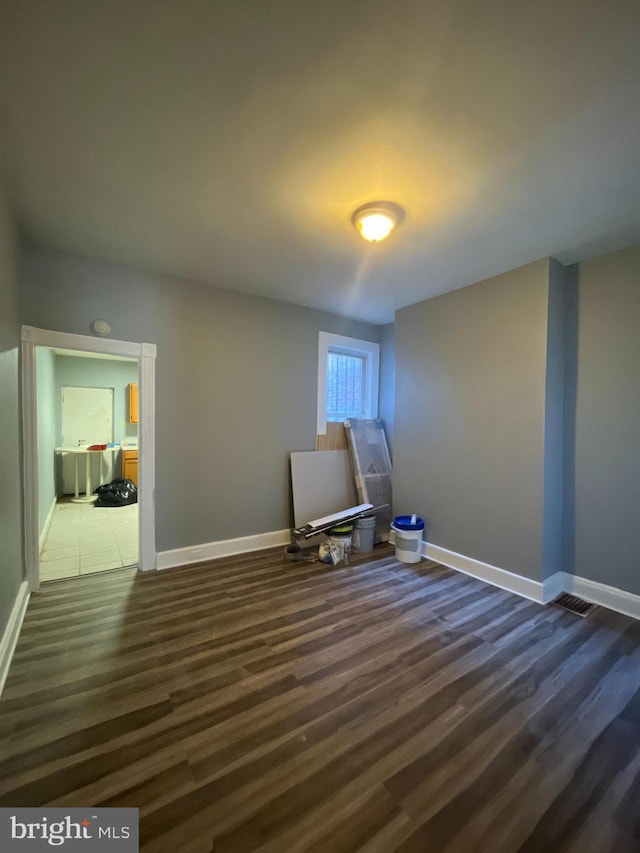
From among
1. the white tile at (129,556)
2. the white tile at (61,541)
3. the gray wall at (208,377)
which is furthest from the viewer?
the white tile at (61,541)

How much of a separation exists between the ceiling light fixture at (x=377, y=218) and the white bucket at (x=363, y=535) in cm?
260

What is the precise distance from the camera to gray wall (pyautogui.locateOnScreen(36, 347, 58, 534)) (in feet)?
14.2

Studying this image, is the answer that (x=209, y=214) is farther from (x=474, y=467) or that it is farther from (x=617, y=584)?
(x=617, y=584)

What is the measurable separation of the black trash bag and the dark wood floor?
3.22m

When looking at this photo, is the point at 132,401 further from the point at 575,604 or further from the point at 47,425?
the point at 575,604

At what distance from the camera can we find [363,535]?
141 inches

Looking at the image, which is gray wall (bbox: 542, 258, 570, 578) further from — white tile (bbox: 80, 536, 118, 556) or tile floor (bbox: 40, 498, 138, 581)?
white tile (bbox: 80, 536, 118, 556)

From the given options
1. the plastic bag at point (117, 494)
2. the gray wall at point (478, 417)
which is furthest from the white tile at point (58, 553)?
the gray wall at point (478, 417)

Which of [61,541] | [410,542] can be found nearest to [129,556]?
[61,541]

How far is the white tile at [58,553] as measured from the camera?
10.8ft

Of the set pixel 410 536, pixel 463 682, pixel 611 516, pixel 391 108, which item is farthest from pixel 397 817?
pixel 391 108

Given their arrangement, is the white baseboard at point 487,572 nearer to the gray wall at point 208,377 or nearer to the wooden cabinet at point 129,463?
the gray wall at point 208,377

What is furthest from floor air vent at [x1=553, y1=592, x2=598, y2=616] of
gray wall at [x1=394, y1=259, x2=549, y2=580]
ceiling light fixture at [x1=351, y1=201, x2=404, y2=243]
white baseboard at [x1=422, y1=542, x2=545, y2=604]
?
ceiling light fixture at [x1=351, y1=201, x2=404, y2=243]

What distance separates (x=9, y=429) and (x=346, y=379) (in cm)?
331
